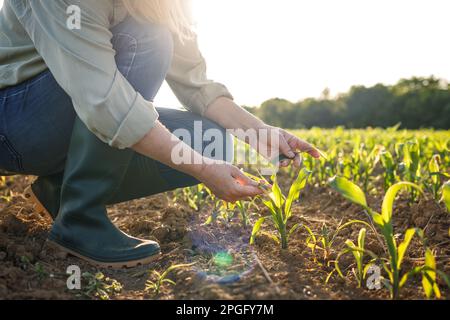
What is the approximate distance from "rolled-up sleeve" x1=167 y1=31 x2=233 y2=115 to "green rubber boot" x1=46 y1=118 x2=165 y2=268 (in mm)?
516

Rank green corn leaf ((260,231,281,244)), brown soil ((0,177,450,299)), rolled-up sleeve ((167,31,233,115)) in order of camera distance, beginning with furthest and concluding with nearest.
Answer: rolled-up sleeve ((167,31,233,115)) → green corn leaf ((260,231,281,244)) → brown soil ((0,177,450,299))

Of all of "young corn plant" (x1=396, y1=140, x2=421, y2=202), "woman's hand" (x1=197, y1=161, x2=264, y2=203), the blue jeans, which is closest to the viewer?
"woman's hand" (x1=197, y1=161, x2=264, y2=203)

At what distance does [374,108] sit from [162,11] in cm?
3474

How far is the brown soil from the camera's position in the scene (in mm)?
1369

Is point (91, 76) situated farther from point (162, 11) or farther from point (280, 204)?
point (280, 204)

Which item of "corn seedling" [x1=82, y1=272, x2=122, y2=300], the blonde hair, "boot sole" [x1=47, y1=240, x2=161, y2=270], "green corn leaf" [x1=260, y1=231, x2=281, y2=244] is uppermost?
the blonde hair

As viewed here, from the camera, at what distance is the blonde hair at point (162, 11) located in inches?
62.6

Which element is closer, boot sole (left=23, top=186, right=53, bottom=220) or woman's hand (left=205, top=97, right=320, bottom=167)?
woman's hand (left=205, top=97, right=320, bottom=167)

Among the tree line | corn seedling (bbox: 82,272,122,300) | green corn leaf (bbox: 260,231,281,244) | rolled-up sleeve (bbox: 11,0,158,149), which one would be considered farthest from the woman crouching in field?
the tree line

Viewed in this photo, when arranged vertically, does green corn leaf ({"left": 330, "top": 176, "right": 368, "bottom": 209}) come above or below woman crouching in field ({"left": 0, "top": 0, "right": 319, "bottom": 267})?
below

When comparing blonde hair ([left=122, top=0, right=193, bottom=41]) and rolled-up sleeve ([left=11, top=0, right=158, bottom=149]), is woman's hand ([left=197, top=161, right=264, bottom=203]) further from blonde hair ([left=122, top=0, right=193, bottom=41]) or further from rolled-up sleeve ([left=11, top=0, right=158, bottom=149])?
blonde hair ([left=122, top=0, right=193, bottom=41])
